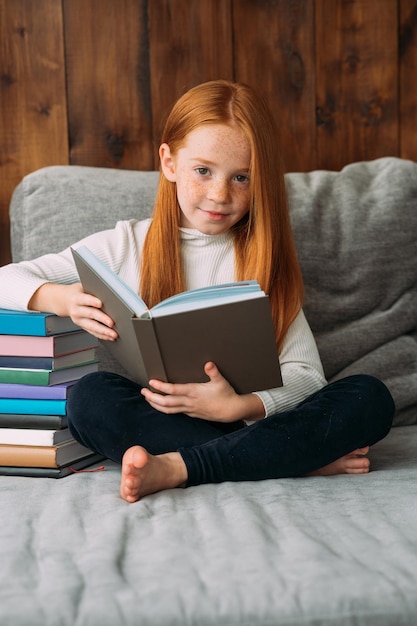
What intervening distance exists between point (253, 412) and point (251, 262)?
290mm

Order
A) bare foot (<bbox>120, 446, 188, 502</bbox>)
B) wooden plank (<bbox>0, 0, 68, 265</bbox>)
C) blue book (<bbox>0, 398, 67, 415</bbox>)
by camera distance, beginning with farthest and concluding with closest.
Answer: wooden plank (<bbox>0, 0, 68, 265</bbox>), blue book (<bbox>0, 398, 67, 415</bbox>), bare foot (<bbox>120, 446, 188, 502</bbox>)

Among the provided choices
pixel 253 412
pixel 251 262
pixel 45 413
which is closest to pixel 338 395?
pixel 253 412

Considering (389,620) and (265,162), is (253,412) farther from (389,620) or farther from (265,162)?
(389,620)

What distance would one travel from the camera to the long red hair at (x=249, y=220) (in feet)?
4.61

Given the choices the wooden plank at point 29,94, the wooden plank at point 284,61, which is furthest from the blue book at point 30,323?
the wooden plank at point 284,61

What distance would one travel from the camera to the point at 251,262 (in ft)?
4.81

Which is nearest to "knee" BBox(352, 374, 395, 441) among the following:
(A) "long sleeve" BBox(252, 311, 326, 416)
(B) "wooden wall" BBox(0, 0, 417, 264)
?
(A) "long sleeve" BBox(252, 311, 326, 416)

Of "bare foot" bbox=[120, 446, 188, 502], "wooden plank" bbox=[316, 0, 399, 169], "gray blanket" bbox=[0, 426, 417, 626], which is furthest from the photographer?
"wooden plank" bbox=[316, 0, 399, 169]

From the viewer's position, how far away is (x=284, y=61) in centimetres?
199

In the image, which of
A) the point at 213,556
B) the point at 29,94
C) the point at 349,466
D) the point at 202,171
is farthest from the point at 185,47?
the point at 213,556

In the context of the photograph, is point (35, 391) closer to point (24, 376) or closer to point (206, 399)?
point (24, 376)

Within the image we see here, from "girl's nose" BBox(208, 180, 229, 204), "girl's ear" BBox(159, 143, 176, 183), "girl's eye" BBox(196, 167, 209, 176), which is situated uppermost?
"girl's ear" BBox(159, 143, 176, 183)

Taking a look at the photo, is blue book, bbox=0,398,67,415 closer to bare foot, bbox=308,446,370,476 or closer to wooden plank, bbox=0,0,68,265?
bare foot, bbox=308,446,370,476

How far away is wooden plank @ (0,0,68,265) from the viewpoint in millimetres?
1888
